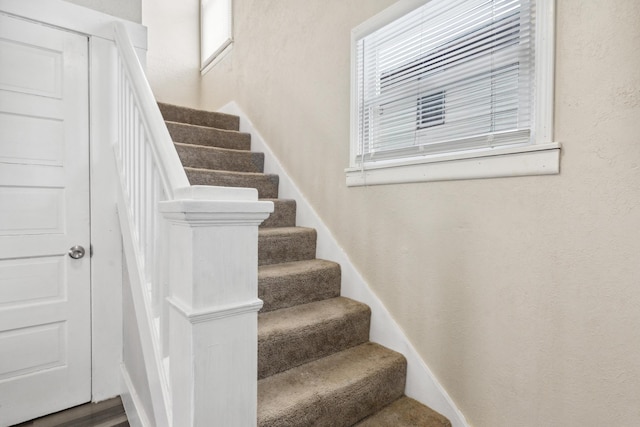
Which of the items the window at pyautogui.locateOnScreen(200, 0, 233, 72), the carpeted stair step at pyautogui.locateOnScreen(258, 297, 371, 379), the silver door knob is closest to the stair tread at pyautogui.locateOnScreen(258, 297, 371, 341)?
the carpeted stair step at pyautogui.locateOnScreen(258, 297, 371, 379)

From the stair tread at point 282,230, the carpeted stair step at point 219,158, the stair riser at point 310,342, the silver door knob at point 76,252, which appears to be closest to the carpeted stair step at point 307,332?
the stair riser at point 310,342

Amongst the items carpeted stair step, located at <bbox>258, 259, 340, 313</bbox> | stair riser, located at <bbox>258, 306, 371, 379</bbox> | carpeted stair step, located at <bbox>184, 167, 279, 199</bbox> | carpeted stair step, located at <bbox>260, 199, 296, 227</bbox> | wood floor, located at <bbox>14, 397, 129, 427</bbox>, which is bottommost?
wood floor, located at <bbox>14, 397, 129, 427</bbox>

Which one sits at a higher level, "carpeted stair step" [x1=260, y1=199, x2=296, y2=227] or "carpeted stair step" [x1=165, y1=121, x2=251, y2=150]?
"carpeted stair step" [x1=165, y1=121, x2=251, y2=150]

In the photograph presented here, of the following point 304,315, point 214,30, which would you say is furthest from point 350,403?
point 214,30

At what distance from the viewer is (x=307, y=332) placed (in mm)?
1579

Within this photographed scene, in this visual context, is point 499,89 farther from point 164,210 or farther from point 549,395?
point 164,210

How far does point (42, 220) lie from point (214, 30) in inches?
112

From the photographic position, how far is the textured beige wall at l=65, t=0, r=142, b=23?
1.88 m

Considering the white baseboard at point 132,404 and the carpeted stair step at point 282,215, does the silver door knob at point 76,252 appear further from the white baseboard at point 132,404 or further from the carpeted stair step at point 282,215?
the carpeted stair step at point 282,215

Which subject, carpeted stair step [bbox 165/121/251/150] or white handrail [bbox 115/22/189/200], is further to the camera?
carpeted stair step [bbox 165/121/251/150]

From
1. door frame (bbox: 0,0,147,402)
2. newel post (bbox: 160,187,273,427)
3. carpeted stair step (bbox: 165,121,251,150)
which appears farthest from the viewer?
carpeted stair step (bbox: 165,121,251,150)

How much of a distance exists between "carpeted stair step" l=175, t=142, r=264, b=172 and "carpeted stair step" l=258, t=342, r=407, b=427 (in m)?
1.52

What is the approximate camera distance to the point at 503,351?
1309 mm

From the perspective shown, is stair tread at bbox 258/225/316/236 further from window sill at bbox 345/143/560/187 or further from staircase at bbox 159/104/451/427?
window sill at bbox 345/143/560/187
